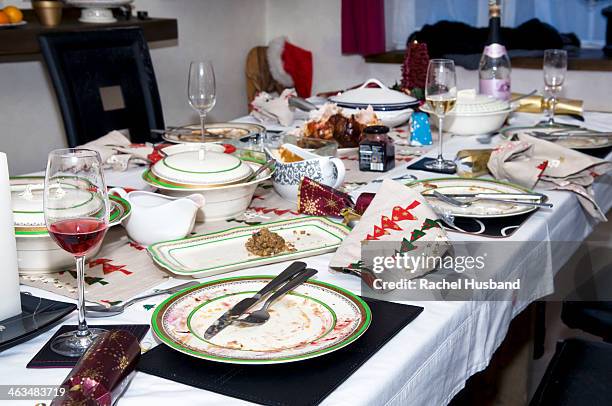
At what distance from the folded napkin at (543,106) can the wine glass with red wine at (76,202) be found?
1.63 meters

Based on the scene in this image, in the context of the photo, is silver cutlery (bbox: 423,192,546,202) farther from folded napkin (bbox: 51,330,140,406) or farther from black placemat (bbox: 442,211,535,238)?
folded napkin (bbox: 51,330,140,406)

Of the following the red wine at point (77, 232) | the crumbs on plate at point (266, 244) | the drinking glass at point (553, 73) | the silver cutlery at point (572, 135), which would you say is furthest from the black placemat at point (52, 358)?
the drinking glass at point (553, 73)

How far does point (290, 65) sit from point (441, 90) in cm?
249

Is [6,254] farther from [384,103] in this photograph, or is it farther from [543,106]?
[543,106]

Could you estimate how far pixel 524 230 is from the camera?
123 centimetres

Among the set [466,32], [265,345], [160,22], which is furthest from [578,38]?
[265,345]

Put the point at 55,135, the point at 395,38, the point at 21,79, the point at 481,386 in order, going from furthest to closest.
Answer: the point at 395,38, the point at 55,135, the point at 21,79, the point at 481,386

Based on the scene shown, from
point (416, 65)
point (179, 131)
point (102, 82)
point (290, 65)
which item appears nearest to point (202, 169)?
point (179, 131)

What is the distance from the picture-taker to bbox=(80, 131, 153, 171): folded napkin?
1.63 m

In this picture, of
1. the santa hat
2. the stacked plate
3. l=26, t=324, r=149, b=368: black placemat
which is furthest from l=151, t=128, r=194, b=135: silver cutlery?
the santa hat

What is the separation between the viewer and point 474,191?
1.39 meters

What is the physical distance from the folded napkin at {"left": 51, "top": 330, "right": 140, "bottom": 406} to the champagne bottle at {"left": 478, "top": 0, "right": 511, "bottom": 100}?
157 cm

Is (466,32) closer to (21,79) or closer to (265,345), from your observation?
(21,79)

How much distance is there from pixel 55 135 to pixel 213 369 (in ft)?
8.70
